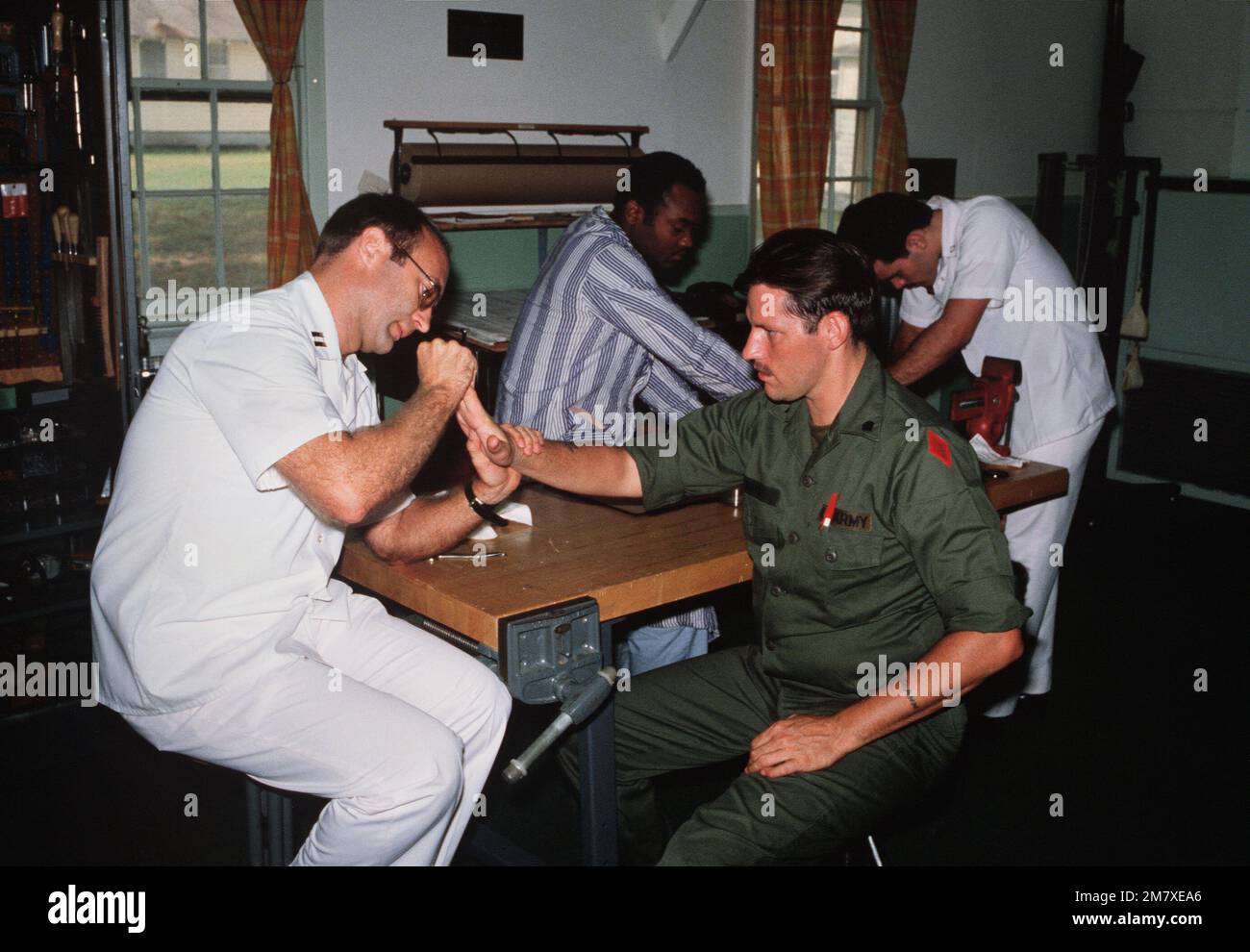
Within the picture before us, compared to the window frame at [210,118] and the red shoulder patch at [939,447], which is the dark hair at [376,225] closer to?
the red shoulder patch at [939,447]

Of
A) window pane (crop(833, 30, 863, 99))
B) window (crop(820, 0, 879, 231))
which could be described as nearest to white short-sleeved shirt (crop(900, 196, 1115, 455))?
window (crop(820, 0, 879, 231))

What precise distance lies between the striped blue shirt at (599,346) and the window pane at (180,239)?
6368 mm

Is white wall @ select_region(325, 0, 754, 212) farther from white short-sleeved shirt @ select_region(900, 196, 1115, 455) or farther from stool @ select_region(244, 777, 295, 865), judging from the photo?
stool @ select_region(244, 777, 295, 865)

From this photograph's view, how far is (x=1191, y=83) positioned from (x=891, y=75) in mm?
1873

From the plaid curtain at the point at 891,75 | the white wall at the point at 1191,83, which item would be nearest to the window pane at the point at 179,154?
the plaid curtain at the point at 891,75

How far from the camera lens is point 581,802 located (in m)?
2.23

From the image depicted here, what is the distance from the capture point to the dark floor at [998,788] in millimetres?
3031

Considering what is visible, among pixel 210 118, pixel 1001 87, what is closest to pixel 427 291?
pixel 210 118

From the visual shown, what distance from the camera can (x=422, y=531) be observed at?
2.28 meters

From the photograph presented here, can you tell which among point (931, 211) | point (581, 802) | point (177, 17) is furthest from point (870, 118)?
point (581, 802)

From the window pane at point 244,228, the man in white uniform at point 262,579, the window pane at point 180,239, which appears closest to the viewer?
the man in white uniform at point 262,579

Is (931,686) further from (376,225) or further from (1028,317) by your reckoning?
(1028,317)

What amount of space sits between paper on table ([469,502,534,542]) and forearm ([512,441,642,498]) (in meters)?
0.11

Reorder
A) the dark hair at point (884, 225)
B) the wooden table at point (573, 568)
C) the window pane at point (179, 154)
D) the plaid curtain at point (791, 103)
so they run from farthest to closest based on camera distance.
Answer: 1. the window pane at point (179, 154)
2. the plaid curtain at point (791, 103)
3. the dark hair at point (884, 225)
4. the wooden table at point (573, 568)
